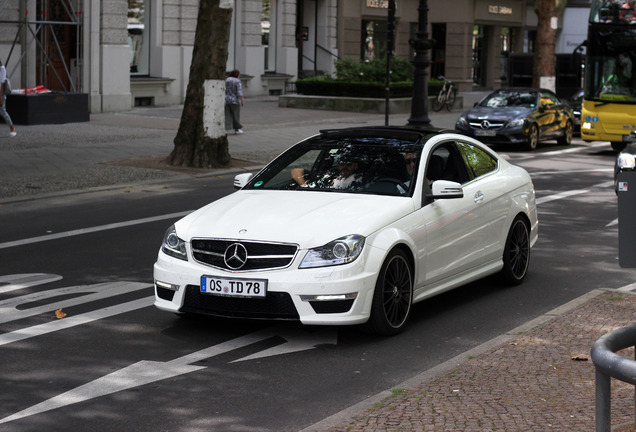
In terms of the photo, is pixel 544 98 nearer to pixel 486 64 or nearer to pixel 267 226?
pixel 267 226

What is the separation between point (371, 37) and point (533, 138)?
78.5ft

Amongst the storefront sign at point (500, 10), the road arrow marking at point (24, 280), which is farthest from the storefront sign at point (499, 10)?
the road arrow marking at point (24, 280)

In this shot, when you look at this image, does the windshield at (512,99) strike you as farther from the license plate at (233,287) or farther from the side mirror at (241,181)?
the license plate at (233,287)

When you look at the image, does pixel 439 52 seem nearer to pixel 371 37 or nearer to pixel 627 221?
pixel 371 37

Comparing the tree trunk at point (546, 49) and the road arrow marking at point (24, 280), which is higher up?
the tree trunk at point (546, 49)

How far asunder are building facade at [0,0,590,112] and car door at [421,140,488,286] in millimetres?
20929

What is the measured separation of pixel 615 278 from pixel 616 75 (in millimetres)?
15698

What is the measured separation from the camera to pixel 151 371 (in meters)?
7.05

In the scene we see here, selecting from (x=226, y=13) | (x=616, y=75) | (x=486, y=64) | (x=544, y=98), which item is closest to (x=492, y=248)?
(x=226, y=13)

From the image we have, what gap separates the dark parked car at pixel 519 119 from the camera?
26.0 metres

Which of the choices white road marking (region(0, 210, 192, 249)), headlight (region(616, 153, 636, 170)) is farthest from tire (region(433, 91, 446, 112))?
white road marking (region(0, 210, 192, 249))

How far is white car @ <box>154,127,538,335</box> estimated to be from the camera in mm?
7566

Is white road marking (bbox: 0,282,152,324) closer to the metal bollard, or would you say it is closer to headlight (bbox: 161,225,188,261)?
headlight (bbox: 161,225,188,261)

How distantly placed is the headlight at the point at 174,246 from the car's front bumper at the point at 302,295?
17 cm
